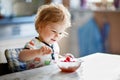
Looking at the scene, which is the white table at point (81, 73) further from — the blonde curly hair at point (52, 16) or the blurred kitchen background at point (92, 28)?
the blurred kitchen background at point (92, 28)

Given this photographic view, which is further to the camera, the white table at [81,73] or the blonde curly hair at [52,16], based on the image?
the blonde curly hair at [52,16]

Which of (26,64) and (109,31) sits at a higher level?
(26,64)

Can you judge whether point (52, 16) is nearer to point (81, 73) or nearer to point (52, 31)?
point (52, 31)

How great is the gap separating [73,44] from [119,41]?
24.4 inches

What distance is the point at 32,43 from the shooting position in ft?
4.64

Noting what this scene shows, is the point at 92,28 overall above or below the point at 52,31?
below

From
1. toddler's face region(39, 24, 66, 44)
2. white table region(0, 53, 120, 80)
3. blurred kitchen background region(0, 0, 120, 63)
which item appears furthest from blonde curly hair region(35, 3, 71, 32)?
blurred kitchen background region(0, 0, 120, 63)

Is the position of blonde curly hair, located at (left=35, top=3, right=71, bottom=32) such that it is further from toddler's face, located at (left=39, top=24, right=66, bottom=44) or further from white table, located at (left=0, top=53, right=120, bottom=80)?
white table, located at (left=0, top=53, right=120, bottom=80)

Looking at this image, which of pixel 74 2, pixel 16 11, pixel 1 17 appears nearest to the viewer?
pixel 1 17

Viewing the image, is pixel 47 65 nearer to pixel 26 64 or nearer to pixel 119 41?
pixel 26 64

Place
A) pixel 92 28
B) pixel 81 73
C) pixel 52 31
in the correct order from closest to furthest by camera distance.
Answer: pixel 81 73
pixel 52 31
pixel 92 28

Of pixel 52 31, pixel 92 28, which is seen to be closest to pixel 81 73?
pixel 52 31

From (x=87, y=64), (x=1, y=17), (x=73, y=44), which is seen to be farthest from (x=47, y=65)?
(x=73, y=44)

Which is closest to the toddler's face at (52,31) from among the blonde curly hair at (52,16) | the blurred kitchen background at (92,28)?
the blonde curly hair at (52,16)
